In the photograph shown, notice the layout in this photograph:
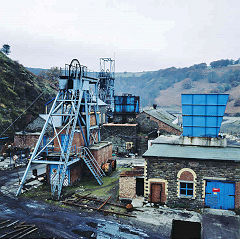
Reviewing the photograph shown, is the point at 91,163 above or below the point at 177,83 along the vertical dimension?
below

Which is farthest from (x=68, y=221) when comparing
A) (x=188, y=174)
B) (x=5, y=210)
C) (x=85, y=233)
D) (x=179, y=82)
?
(x=179, y=82)

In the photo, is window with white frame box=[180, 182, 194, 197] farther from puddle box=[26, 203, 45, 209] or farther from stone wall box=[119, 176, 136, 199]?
puddle box=[26, 203, 45, 209]

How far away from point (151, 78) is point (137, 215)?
538 feet

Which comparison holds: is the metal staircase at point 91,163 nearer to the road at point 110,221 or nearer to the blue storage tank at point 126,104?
the road at point 110,221

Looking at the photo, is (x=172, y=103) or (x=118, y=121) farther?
(x=172, y=103)

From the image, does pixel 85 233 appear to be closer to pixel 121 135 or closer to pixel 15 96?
pixel 121 135

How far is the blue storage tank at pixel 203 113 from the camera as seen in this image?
62.9 ft

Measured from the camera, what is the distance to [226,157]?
52.5ft

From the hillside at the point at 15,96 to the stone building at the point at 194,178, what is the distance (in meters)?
24.7

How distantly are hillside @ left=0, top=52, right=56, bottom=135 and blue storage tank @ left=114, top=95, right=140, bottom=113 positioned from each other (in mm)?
14280

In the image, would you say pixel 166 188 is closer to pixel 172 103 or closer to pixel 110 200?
pixel 110 200

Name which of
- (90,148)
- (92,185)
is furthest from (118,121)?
(92,185)

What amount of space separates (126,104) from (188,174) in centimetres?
2343

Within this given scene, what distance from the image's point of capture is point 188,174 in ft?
53.0
